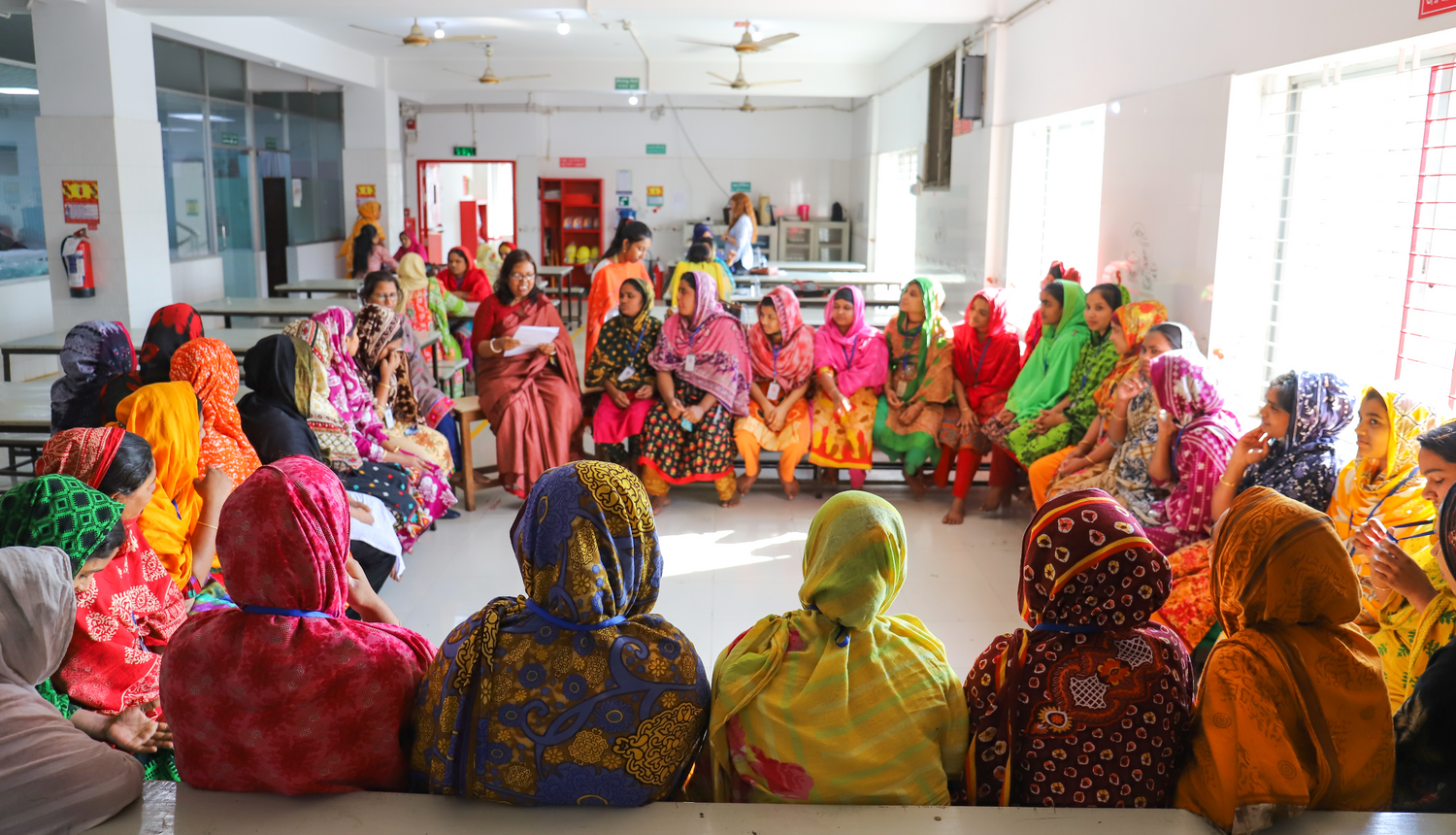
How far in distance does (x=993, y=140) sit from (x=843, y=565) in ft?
17.6

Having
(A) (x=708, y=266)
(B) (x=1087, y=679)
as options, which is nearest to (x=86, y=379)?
(B) (x=1087, y=679)

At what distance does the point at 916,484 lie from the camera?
524cm

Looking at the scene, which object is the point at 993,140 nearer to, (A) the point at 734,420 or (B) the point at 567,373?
(A) the point at 734,420

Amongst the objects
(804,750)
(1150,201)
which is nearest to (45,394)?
(804,750)

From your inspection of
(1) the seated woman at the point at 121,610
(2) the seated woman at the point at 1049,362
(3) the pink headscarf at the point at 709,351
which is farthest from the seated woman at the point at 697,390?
(1) the seated woman at the point at 121,610

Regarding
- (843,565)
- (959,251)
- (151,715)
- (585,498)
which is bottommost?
(151,715)

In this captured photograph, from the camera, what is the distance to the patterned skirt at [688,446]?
16.4ft

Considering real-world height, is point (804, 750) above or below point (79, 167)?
below

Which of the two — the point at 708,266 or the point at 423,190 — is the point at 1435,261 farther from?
the point at 423,190

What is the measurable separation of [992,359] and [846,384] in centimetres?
75

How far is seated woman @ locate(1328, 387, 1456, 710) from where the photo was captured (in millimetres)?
2162

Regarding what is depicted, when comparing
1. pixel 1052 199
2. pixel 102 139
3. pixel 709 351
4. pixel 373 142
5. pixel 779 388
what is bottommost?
pixel 779 388

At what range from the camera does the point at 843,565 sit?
1643mm

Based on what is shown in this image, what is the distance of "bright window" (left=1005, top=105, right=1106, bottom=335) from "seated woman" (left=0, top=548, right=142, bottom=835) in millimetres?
4675
